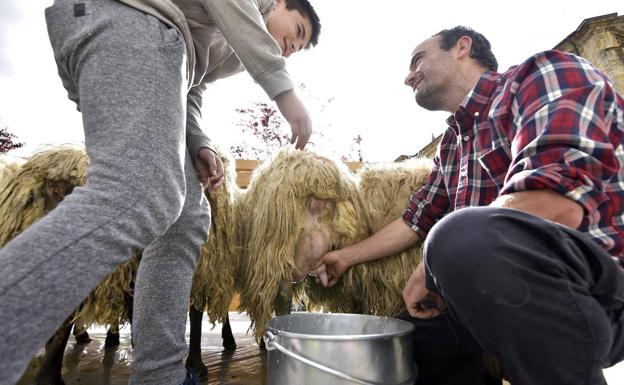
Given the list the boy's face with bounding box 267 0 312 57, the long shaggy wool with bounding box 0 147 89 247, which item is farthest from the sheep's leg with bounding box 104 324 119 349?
the boy's face with bounding box 267 0 312 57

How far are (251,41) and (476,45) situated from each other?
4.43 feet

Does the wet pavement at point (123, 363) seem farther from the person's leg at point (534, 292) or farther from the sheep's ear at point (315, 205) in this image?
the person's leg at point (534, 292)

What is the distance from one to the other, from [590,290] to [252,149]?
5.91 m

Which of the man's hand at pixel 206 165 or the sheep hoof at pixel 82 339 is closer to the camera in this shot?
the man's hand at pixel 206 165

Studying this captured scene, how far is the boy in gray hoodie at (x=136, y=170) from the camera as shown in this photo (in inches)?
25.8

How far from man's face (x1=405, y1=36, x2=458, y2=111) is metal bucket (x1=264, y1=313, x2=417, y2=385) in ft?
3.86

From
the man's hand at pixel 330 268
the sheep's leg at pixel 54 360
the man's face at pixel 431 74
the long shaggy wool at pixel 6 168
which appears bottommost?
the sheep's leg at pixel 54 360

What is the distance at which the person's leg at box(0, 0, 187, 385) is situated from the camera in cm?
63

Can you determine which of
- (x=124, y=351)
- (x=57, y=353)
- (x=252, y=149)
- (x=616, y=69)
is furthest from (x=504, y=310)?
(x=616, y=69)

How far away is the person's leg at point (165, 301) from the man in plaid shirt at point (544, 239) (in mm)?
721

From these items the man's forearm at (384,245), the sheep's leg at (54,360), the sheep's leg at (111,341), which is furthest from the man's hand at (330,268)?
the sheep's leg at (111,341)

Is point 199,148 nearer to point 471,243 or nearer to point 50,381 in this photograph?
point 471,243

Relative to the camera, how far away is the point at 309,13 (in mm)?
1737

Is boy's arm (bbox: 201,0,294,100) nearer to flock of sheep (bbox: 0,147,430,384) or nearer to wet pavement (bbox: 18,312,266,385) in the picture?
flock of sheep (bbox: 0,147,430,384)
